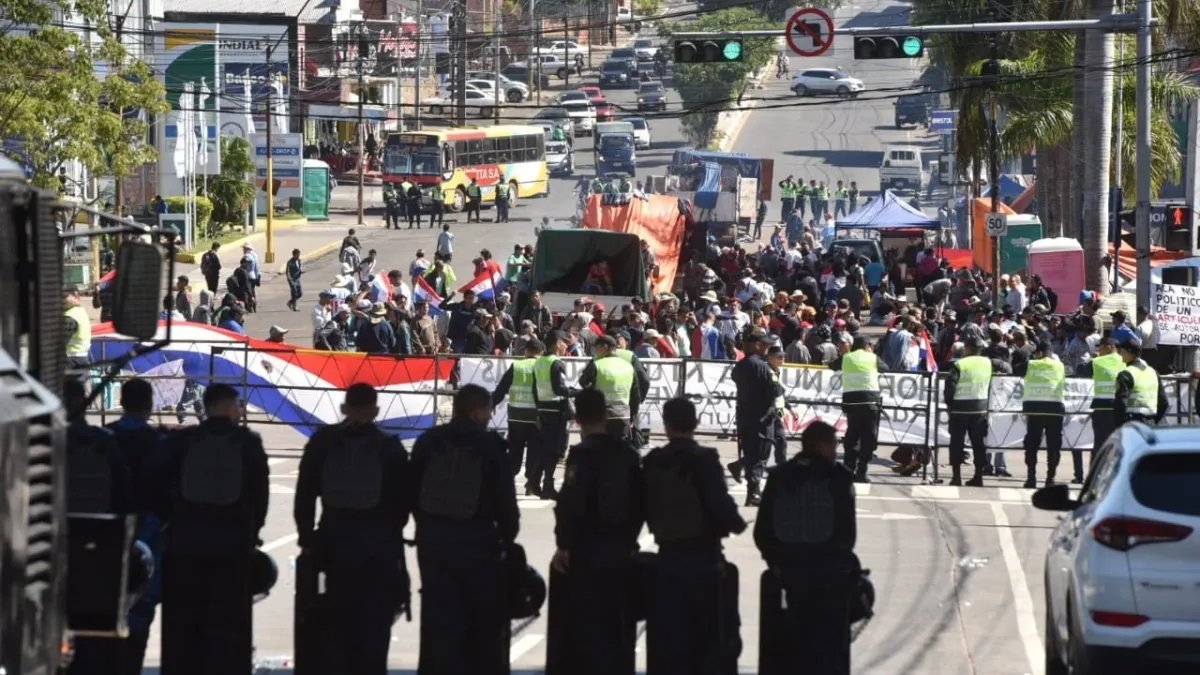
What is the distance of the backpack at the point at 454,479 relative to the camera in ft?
29.7

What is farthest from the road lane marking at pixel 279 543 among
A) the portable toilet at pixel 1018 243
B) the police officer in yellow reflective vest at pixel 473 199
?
the police officer in yellow reflective vest at pixel 473 199

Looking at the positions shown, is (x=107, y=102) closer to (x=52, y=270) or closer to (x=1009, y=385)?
(x=1009, y=385)

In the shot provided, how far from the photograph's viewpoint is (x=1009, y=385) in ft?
67.6

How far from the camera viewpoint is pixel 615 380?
17.4 metres

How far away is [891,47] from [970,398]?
22.0ft

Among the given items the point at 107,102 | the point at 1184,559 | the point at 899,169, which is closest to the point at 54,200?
the point at 1184,559

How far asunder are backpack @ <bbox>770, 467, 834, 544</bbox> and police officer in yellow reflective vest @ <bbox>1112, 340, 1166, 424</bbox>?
1003cm

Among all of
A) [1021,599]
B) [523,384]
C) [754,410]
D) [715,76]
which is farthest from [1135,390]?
[715,76]

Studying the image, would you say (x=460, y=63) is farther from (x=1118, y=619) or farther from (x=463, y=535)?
(x=1118, y=619)

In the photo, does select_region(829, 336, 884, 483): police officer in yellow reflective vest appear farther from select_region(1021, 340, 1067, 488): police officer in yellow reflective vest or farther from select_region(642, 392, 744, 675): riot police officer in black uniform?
select_region(642, 392, 744, 675): riot police officer in black uniform

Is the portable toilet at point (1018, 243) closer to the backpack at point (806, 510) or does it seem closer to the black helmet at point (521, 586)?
the backpack at point (806, 510)

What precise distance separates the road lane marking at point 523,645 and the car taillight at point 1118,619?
4250 millimetres

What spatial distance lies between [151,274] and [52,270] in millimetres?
469

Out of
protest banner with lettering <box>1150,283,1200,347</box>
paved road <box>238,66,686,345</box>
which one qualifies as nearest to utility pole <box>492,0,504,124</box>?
paved road <box>238,66,686,345</box>
